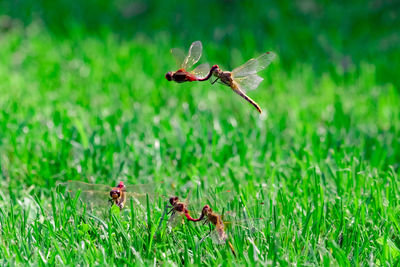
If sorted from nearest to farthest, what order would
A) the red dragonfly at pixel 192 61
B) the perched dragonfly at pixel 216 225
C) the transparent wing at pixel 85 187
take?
the perched dragonfly at pixel 216 225 → the red dragonfly at pixel 192 61 → the transparent wing at pixel 85 187

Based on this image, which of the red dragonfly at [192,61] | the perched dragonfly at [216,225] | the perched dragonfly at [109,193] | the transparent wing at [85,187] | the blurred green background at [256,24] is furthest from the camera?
the blurred green background at [256,24]

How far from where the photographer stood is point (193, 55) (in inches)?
83.4

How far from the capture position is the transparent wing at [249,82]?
83.0 inches

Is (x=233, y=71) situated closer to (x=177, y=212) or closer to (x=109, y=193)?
(x=177, y=212)

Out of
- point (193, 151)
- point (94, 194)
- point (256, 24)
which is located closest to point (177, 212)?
point (94, 194)

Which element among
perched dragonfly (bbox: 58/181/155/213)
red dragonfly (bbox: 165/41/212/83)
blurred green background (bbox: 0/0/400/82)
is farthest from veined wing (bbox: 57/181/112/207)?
blurred green background (bbox: 0/0/400/82)

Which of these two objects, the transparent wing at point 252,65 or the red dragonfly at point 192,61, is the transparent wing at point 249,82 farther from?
the red dragonfly at point 192,61

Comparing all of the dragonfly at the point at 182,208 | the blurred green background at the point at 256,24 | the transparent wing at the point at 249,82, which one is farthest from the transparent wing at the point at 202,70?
the blurred green background at the point at 256,24

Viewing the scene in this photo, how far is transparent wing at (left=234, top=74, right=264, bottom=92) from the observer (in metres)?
→ 2.11

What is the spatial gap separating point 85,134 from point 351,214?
1.59 metres

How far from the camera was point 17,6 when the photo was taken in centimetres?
630

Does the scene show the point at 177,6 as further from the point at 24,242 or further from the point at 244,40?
the point at 24,242

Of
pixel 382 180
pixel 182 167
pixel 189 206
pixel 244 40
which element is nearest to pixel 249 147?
pixel 182 167

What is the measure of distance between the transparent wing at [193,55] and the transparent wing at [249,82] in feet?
0.55
